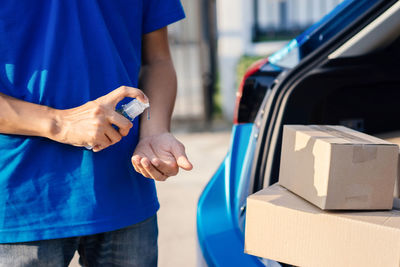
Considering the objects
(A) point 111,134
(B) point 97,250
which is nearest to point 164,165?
(A) point 111,134

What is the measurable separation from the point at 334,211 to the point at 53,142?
639mm

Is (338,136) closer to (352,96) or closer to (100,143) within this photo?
(100,143)

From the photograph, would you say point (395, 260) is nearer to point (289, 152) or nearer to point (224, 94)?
point (289, 152)

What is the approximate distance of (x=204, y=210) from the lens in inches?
70.2

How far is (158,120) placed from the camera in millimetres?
1317

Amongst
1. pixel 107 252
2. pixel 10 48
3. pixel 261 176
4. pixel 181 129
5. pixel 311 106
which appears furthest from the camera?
pixel 181 129

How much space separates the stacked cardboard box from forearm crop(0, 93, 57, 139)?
0.52 m

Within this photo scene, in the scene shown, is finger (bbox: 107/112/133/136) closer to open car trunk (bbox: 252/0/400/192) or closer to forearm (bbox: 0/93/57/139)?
forearm (bbox: 0/93/57/139)

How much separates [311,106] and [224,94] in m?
5.41

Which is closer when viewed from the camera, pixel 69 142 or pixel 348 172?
pixel 69 142

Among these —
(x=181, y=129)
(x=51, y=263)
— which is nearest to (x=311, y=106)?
(x=51, y=263)

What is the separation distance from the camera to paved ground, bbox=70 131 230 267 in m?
3.01

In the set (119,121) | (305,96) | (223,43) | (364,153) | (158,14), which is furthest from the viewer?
(223,43)

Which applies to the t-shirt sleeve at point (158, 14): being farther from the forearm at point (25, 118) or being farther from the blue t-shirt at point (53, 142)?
the forearm at point (25, 118)
